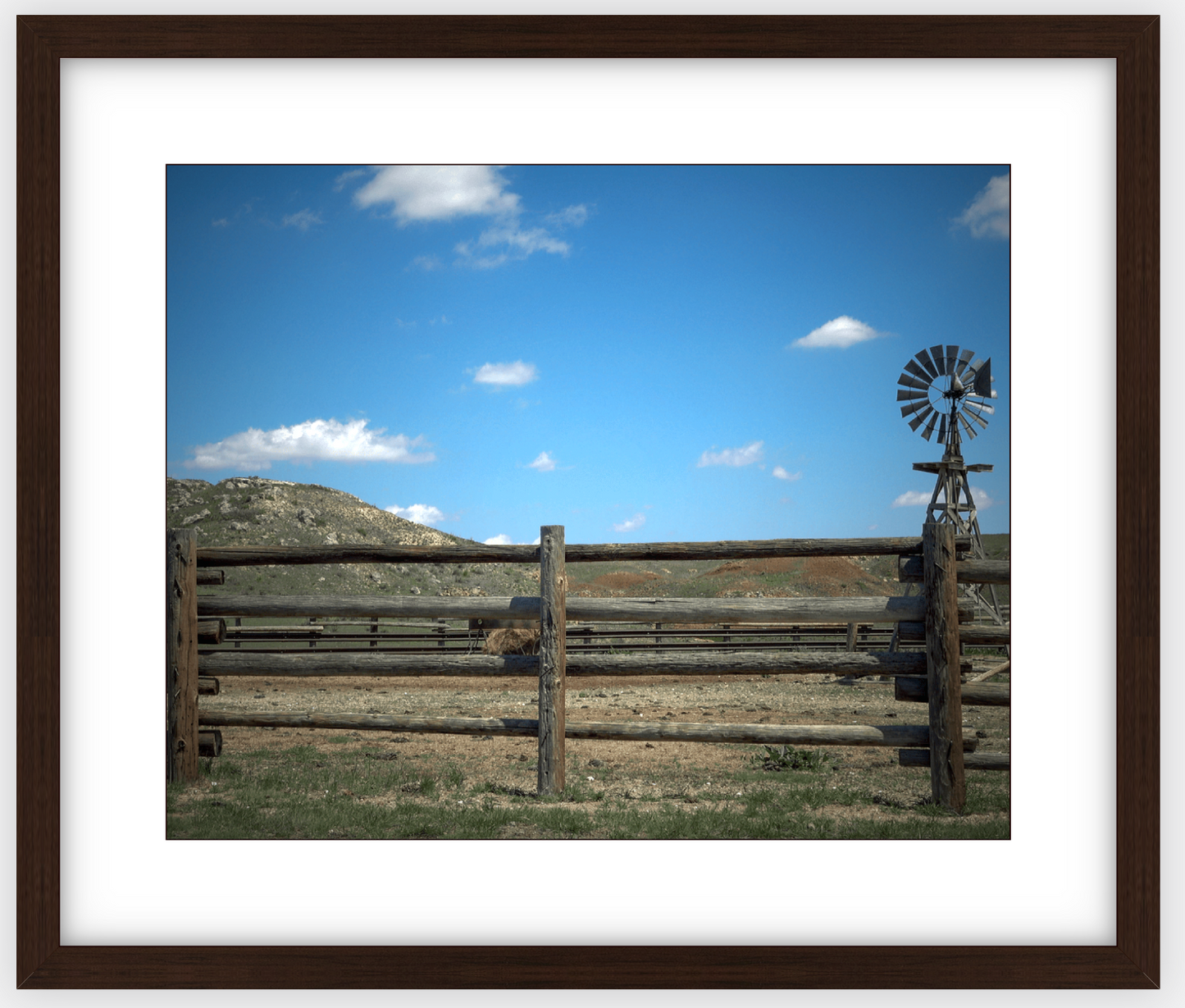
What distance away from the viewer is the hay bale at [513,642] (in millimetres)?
18469

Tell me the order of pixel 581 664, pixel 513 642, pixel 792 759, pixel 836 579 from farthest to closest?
pixel 836 579, pixel 513 642, pixel 792 759, pixel 581 664

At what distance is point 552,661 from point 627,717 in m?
5.50

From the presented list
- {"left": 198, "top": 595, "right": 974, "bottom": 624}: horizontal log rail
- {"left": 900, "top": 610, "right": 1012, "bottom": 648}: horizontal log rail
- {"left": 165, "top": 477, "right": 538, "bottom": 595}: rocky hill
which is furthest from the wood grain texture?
{"left": 165, "top": 477, "right": 538, "bottom": 595}: rocky hill

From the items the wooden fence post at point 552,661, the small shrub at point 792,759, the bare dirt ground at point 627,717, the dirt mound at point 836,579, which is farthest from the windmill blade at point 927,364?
the wooden fence post at point 552,661

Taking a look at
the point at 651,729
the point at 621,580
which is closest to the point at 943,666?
the point at 651,729

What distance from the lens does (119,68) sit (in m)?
3.45

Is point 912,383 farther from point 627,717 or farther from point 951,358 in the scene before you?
point 627,717

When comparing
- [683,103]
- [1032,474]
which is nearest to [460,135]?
[683,103]

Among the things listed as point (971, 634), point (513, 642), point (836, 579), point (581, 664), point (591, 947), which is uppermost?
point (971, 634)

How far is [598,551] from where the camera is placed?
522 centimetres

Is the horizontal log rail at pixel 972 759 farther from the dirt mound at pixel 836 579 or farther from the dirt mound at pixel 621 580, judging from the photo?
the dirt mound at pixel 621 580

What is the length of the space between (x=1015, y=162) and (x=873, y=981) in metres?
3.63

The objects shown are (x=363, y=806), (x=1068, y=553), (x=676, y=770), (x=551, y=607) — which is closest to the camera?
(x=1068, y=553)

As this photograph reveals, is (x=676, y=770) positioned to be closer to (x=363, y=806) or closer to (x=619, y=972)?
(x=363, y=806)
